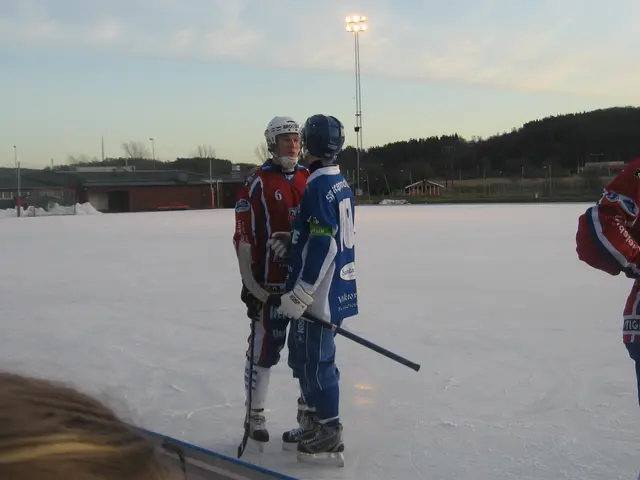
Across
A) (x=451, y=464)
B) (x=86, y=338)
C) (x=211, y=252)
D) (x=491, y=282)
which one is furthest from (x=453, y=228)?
(x=451, y=464)

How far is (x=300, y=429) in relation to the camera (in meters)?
3.14

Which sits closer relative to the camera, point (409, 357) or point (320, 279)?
point (320, 279)

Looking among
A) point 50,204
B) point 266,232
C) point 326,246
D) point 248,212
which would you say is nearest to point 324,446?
point 326,246

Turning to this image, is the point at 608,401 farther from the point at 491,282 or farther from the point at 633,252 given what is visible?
the point at 491,282

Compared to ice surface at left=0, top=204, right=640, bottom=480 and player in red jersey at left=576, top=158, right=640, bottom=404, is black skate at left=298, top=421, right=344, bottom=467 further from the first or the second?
player in red jersey at left=576, top=158, right=640, bottom=404

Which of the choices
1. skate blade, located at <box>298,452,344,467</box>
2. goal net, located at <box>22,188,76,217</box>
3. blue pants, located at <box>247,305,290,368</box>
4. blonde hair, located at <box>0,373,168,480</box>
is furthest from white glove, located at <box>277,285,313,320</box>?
goal net, located at <box>22,188,76,217</box>

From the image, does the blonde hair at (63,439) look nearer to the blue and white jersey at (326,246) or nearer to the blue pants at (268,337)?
the blue and white jersey at (326,246)

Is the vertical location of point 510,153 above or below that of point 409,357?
above

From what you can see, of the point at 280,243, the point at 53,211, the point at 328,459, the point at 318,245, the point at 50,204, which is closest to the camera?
the point at 318,245

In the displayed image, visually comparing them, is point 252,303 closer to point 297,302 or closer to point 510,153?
point 297,302

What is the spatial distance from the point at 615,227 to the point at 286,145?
169 centimetres

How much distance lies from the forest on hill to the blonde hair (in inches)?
2926

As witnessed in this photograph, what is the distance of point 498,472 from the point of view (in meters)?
2.79

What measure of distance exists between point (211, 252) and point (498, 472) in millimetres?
9828
